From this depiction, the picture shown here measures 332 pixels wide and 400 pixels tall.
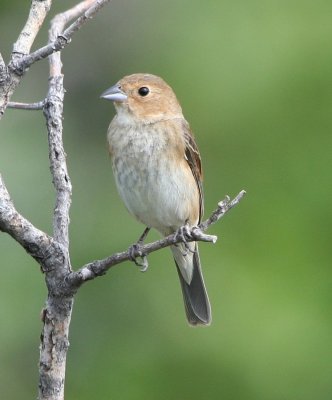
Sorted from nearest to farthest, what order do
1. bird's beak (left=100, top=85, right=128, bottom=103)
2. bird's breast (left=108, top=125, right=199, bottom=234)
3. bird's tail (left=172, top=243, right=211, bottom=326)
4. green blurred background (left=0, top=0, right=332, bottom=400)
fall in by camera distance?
bird's breast (left=108, top=125, right=199, bottom=234), bird's beak (left=100, top=85, right=128, bottom=103), bird's tail (left=172, top=243, right=211, bottom=326), green blurred background (left=0, top=0, right=332, bottom=400)

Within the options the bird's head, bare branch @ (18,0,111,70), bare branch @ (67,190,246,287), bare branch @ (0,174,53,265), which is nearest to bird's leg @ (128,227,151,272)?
bare branch @ (67,190,246,287)

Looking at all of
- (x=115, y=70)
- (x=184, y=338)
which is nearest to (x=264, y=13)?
(x=115, y=70)

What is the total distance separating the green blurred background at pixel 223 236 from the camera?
5.87 m

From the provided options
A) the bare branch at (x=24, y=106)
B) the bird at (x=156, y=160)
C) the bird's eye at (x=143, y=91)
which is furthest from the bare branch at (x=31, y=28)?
the bird's eye at (x=143, y=91)

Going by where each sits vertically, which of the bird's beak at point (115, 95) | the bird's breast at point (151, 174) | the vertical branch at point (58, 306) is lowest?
the vertical branch at point (58, 306)

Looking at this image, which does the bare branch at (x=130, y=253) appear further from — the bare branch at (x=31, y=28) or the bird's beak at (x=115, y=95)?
the bird's beak at (x=115, y=95)

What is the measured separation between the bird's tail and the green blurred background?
116 mm

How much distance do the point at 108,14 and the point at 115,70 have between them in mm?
618

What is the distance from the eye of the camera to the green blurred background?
19.2ft

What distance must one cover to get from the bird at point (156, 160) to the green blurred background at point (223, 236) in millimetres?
299

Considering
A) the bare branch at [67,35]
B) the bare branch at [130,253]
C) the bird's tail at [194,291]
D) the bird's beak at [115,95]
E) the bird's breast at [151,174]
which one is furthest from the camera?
the bird's tail at [194,291]

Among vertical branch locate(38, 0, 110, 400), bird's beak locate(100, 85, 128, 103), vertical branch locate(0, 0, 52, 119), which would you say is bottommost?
vertical branch locate(38, 0, 110, 400)

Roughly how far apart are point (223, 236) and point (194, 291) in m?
0.38

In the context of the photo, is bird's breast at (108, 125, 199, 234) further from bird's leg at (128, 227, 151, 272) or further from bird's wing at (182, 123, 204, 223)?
bird's leg at (128, 227, 151, 272)
